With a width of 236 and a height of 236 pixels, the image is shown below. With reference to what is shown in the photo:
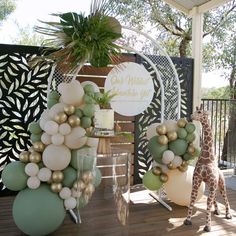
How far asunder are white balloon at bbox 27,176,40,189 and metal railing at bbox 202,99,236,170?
3169 mm

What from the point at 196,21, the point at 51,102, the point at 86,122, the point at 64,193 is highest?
the point at 196,21

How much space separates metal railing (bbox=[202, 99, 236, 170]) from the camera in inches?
Result: 195

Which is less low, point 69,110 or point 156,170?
point 69,110

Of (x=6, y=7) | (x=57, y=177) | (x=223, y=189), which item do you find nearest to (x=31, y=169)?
(x=57, y=177)

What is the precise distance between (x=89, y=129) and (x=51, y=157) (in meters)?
0.37

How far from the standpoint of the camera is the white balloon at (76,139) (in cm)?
257

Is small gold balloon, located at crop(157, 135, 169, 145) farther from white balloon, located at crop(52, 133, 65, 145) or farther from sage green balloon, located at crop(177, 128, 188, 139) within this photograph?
white balloon, located at crop(52, 133, 65, 145)

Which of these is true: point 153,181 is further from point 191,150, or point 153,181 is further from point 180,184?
point 191,150

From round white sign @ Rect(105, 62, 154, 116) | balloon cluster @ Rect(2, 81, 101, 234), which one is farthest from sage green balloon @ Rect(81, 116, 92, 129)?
round white sign @ Rect(105, 62, 154, 116)

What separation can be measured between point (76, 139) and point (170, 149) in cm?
92

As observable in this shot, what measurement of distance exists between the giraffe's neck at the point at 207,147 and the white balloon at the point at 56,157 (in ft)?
3.83

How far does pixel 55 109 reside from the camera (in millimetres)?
2660

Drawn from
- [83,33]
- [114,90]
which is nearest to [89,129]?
[83,33]

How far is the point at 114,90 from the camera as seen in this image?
3895mm
